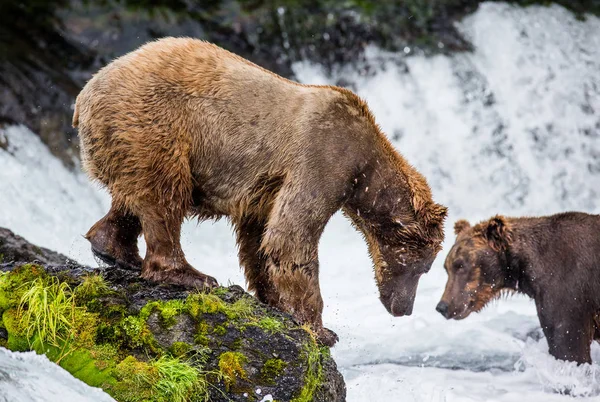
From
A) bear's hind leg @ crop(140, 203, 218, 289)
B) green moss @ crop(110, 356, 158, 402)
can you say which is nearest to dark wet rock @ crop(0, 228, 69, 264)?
bear's hind leg @ crop(140, 203, 218, 289)

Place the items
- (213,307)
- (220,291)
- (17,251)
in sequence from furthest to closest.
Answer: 1. (17,251)
2. (220,291)
3. (213,307)

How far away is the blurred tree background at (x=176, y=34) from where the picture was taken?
15422 millimetres

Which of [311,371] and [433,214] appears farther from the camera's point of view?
[433,214]

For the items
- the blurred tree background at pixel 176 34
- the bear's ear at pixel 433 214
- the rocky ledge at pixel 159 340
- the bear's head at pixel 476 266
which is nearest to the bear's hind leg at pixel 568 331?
the bear's head at pixel 476 266

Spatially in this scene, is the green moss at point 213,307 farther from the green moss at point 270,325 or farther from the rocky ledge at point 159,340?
the green moss at point 270,325

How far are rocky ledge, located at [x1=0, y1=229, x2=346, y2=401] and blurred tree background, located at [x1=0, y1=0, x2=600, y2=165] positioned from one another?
28.0ft

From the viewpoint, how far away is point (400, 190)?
8125 millimetres

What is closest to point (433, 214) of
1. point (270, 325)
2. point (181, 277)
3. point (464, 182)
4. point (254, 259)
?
point (254, 259)

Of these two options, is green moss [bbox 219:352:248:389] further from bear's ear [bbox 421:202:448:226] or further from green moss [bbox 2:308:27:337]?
bear's ear [bbox 421:202:448:226]

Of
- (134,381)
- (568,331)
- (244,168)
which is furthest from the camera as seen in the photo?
(568,331)

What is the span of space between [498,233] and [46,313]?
19.7 feet

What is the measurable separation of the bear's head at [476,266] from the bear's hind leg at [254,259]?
10.4ft

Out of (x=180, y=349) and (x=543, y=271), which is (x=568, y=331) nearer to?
(x=543, y=271)

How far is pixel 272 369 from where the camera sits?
21.9 ft
